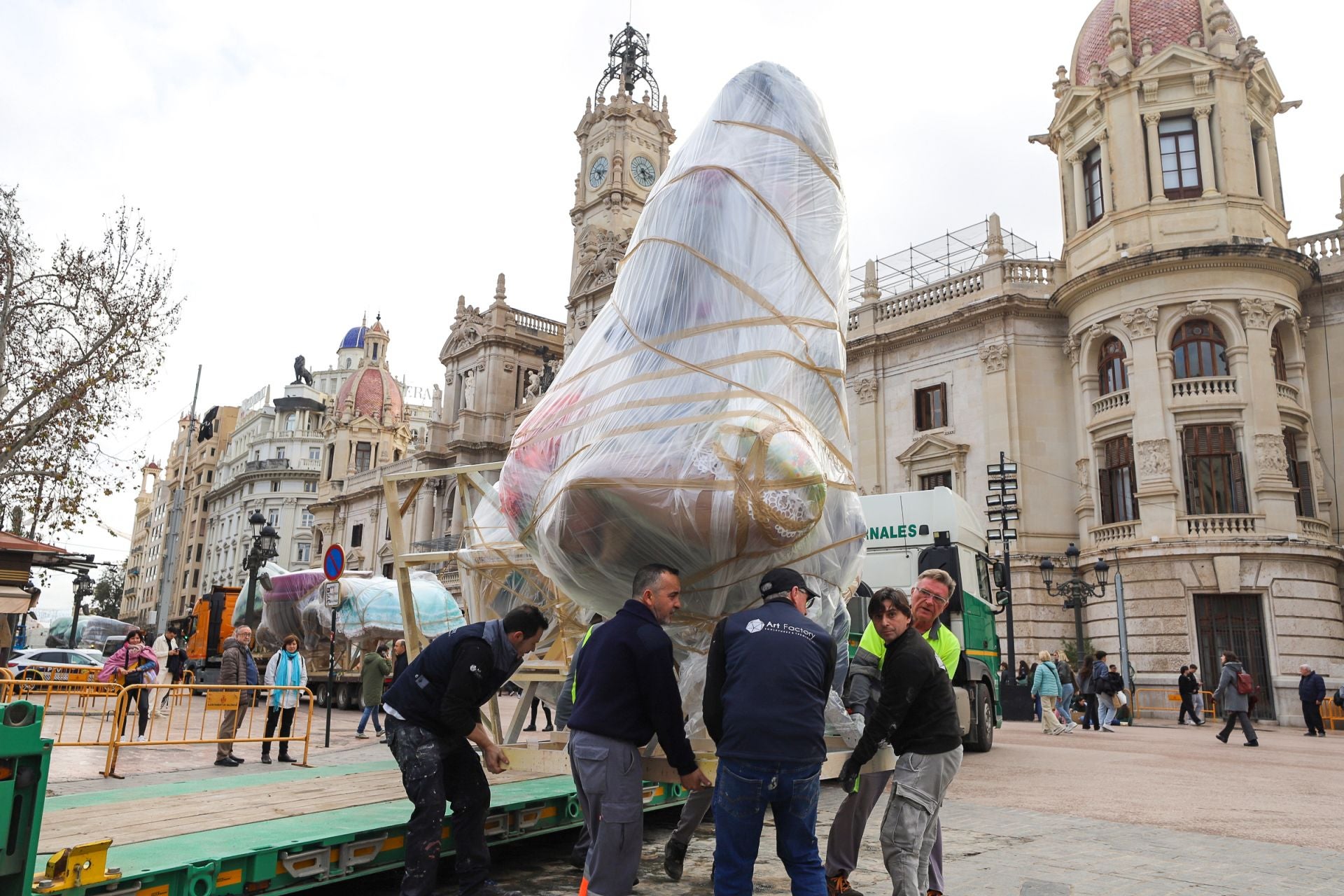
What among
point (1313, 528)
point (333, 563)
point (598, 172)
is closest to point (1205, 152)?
point (1313, 528)

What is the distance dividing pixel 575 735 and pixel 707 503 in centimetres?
139

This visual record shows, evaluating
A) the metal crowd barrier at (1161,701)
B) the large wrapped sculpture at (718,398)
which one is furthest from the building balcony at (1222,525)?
the large wrapped sculpture at (718,398)

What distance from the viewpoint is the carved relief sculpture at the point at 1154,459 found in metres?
26.8

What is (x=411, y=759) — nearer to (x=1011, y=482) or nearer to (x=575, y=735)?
(x=575, y=735)

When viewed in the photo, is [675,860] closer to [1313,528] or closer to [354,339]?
[1313,528]

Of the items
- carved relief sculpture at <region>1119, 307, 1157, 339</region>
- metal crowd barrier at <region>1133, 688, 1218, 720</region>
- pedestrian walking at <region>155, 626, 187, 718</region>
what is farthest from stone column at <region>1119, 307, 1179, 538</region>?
pedestrian walking at <region>155, 626, 187, 718</region>

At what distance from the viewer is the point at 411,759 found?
205 inches

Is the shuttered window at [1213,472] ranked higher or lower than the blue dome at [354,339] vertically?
lower

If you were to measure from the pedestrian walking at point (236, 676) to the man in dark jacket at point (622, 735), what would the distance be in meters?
9.97

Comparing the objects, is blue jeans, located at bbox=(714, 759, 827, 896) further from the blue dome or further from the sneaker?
the blue dome

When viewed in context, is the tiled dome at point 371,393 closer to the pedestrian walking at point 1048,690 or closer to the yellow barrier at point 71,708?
the yellow barrier at point 71,708

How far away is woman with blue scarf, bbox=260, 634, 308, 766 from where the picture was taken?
1323 centimetres

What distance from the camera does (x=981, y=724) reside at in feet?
48.7

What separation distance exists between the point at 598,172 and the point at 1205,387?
34468mm
